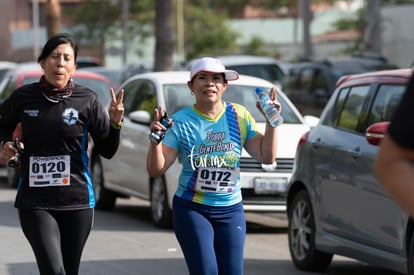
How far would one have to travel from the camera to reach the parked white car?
38.9 feet

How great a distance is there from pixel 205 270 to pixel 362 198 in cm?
283

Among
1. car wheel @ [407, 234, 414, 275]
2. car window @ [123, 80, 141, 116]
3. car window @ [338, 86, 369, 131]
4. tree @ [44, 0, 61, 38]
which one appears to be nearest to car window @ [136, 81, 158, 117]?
car window @ [123, 80, 141, 116]

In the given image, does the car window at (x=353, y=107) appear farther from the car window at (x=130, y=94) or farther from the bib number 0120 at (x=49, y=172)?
the car window at (x=130, y=94)

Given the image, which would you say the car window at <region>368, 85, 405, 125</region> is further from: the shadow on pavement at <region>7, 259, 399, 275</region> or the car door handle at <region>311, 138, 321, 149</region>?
the shadow on pavement at <region>7, 259, 399, 275</region>

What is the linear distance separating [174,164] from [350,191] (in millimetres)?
3543

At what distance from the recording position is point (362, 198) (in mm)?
8500

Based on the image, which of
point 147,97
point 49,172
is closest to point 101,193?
point 147,97

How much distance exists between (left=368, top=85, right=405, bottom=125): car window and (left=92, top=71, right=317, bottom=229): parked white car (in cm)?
244

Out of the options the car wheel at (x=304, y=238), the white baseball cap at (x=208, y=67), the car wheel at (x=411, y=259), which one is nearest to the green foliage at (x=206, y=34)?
the car wheel at (x=304, y=238)

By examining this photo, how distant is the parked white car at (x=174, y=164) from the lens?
1187 cm

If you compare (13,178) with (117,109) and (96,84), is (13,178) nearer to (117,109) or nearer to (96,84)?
(96,84)

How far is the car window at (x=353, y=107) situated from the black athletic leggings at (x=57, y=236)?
3.54 meters

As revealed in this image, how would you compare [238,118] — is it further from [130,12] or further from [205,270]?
[130,12]

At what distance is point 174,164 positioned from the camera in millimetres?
11938
